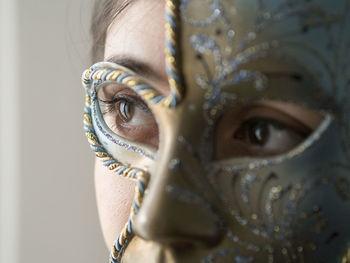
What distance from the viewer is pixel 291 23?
20.1 inches

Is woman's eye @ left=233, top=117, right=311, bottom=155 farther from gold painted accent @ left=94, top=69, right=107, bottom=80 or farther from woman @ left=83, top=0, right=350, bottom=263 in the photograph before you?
gold painted accent @ left=94, top=69, right=107, bottom=80

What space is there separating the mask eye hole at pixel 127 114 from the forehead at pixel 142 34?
52mm

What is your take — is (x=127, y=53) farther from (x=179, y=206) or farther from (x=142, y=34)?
(x=179, y=206)

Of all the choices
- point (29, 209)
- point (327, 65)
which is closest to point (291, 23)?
point (327, 65)

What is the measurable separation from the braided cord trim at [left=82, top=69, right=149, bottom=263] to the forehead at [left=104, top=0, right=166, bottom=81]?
1.7 inches

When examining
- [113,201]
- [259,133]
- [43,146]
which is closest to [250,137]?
[259,133]

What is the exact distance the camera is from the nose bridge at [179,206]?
0.52 metres

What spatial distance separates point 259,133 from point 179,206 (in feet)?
0.40

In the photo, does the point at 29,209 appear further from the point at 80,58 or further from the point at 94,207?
the point at 80,58

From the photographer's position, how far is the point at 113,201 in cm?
66

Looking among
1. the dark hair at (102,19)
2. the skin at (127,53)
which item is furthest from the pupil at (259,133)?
the dark hair at (102,19)

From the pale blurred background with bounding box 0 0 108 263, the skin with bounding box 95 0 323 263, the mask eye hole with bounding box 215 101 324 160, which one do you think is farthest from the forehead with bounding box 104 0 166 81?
the pale blurred background with bounding box 0 0 108 263

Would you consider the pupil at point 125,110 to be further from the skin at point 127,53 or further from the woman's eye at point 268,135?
the woman's eye at point 268,135

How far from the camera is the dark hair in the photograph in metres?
0.68
